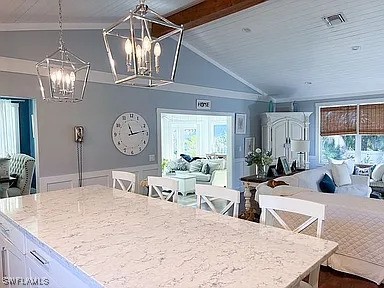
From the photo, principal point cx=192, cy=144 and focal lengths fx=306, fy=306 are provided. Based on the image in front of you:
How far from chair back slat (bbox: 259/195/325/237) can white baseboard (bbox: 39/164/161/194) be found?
2.45 metres

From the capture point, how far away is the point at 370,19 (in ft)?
14.1

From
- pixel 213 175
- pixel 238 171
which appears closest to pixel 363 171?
pixel 238 171

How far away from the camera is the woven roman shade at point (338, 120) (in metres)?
7.37

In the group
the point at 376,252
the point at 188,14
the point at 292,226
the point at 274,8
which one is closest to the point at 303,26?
the point at 274,8

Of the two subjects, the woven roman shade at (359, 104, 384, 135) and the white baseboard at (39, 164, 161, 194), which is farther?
the woven roman shade at (359, 104, 384, 135)

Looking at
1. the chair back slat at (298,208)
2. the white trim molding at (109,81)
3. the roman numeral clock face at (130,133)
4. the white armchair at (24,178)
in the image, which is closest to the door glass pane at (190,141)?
the white trim molding at (109,81)

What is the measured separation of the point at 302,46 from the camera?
5301 mm

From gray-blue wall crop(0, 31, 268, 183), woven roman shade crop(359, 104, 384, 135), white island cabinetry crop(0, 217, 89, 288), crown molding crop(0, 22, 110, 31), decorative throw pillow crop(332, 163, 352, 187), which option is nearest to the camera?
white island cabinetry crop(0, 217, 89, 288)

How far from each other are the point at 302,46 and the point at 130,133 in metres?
3.35

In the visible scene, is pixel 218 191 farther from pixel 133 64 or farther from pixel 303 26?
pixel 303 26

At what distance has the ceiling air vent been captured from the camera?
4.31 m

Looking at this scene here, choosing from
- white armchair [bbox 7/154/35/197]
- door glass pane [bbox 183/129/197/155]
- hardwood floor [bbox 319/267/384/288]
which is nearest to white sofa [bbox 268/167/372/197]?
hardwood floor [bbox 319/267/384/288]

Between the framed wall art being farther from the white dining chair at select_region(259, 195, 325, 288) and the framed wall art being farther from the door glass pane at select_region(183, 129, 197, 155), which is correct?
the white dining chair at select_region(259, 195, 325, 288)

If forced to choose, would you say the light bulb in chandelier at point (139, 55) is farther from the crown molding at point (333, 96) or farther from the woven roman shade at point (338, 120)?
the woven roman shade at point (338, 120)
